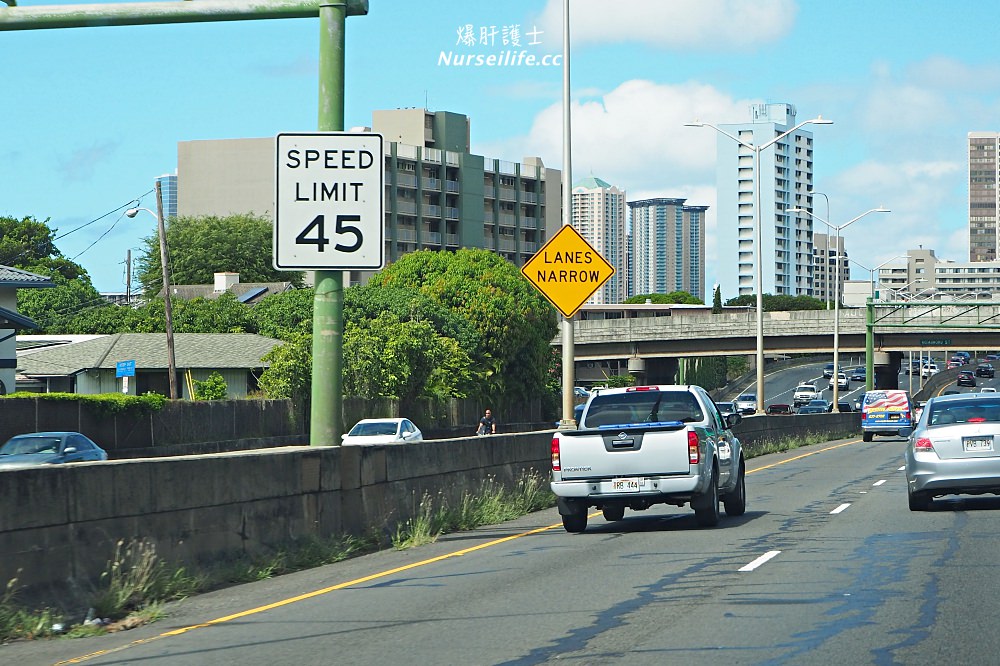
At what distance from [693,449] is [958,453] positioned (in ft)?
14.3

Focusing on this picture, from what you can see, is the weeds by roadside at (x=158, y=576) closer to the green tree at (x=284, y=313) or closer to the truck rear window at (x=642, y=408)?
the truck rear window at (x=642, y=408)

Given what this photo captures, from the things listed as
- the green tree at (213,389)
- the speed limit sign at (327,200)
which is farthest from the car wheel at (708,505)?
the green tree at (213,389)

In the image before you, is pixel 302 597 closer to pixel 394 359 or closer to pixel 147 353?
pixel 394 359

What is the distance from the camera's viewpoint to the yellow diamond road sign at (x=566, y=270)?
75.2ft

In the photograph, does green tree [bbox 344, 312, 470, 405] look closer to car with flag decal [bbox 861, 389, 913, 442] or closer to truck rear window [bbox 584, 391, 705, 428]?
car with flag decal [bbox 861, 389, 913, 442]

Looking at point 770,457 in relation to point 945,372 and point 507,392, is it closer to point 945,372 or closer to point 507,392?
point 507,392

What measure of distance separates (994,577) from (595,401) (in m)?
7.15

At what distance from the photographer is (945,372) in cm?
14900

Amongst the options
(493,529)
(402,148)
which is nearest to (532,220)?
(402,148)

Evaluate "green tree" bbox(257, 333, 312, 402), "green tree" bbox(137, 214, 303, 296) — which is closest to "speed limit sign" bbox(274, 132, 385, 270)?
"green tree" bbox(257, 333, 312, 402)

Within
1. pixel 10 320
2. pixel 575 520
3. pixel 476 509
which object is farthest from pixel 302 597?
Result: pixel 10 320

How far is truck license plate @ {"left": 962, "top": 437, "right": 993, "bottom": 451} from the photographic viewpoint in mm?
19109

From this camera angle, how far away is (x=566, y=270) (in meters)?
23.1

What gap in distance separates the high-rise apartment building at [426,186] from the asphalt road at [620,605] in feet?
364
